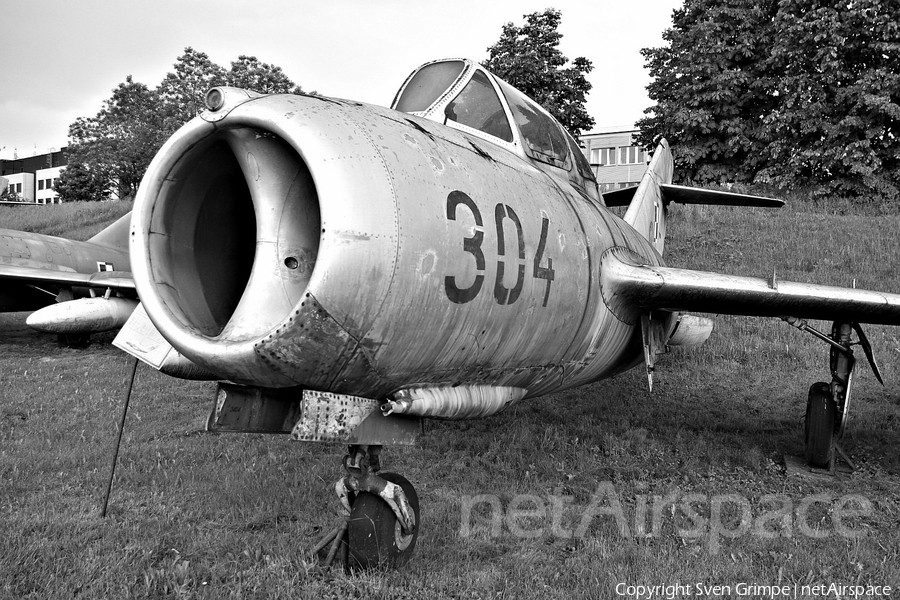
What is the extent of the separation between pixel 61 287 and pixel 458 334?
13.1 meters

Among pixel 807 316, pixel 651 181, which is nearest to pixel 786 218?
pixel 651 181

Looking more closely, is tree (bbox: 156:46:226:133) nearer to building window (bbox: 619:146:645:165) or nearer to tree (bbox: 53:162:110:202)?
tree (bbox: 53:162:110:202)

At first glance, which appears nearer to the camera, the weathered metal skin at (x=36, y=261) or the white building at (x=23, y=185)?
the weathered metal skin at (x=36, y=261)

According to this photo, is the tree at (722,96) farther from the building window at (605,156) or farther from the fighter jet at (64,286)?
the building window at (605,156)

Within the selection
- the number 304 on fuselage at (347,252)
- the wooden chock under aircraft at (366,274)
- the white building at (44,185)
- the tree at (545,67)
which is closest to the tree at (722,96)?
the tree at (545,67)

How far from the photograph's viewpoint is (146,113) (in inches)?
1496

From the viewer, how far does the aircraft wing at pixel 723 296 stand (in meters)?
4.18

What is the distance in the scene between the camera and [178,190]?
297 centimetres

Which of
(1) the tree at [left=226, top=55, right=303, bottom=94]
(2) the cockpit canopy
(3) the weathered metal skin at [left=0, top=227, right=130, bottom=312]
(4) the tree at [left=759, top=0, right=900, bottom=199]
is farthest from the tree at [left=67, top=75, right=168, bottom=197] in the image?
(2) the cockpit canopy

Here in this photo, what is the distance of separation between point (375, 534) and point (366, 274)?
63.3 inches

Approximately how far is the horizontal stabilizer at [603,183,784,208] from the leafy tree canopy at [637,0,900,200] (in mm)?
16767

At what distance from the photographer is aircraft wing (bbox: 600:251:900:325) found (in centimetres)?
418

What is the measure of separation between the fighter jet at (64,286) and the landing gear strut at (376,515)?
10.6 m

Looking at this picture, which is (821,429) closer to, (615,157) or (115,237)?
(115,237)
